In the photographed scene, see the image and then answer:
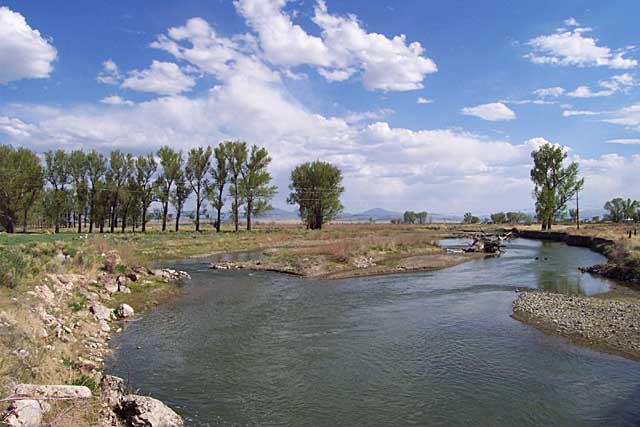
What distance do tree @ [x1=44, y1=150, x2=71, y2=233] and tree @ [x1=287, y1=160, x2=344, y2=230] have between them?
38.7 m

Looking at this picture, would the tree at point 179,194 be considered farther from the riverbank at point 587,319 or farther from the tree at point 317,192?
the riverbank at point 587,319

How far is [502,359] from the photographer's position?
13.2m

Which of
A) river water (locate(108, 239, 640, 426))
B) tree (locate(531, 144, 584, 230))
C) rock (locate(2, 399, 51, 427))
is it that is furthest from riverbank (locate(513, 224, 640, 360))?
tree (locate(531, 144, 584, 230))

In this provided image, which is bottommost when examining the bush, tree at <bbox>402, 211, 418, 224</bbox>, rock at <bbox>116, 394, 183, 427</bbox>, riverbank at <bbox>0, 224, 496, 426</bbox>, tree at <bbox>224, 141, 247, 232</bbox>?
rock at <bbox>116, 394, 183, 427</bbox>

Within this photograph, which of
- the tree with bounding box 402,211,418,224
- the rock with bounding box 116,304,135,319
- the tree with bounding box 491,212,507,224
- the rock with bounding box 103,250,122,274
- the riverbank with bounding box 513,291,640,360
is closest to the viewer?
the riverbank with bounding box 513,291,640,360

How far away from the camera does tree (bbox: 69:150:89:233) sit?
6756 centimetres

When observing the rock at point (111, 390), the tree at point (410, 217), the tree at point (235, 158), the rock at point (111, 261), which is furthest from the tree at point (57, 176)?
the tree at point (410, 217)

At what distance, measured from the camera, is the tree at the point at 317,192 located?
83000 mm

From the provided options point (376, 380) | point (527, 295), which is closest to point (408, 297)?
point (527, 295)

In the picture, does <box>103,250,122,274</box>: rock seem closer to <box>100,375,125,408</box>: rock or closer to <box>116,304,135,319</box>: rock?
<box>116,304,135,319</box>: rock

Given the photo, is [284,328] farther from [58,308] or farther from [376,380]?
[58,308]

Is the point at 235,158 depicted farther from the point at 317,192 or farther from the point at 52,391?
the point at 52,391

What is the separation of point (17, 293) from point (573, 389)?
18290mm

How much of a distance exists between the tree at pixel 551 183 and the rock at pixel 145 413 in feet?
260
